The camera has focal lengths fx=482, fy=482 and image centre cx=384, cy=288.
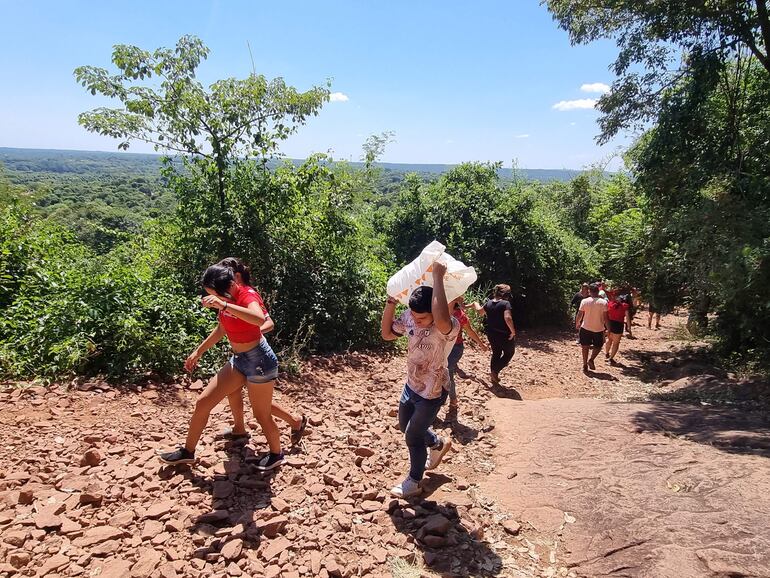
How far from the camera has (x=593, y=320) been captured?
7.81 m

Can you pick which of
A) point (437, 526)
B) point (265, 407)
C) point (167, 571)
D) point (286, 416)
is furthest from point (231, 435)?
point (437, 526)

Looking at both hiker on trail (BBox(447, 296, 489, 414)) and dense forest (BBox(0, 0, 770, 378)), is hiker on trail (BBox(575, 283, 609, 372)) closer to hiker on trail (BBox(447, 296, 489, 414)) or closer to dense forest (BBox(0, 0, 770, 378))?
dense forest (BBox(0, 0, 770, 378))

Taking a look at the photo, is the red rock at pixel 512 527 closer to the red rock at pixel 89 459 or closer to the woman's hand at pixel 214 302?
the woman's hand at pixel 214 302

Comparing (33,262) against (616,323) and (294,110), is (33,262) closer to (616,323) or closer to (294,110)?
(294,110)

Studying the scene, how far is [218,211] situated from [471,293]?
6.08m

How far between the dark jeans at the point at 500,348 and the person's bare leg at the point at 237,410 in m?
3.59

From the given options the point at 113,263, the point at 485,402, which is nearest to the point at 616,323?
the point at 485,402

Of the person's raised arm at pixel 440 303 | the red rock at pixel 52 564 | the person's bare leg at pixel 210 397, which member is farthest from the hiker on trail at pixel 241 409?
the red rock at pixel 52 564

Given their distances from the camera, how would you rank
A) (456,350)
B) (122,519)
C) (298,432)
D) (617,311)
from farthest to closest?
1. (617,311)
2. (456,350)
3. (298,432)
4. (122,519)

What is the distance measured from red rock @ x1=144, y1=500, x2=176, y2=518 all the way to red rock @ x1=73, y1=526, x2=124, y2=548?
18cm

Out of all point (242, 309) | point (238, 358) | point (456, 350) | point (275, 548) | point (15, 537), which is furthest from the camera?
point (456, 350)

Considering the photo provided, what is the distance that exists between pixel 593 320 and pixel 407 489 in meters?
5.58

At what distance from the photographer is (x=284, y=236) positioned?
686cm

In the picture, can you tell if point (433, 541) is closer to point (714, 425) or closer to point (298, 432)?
point (298, 432)
